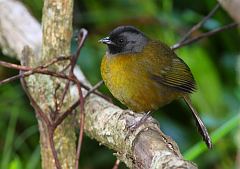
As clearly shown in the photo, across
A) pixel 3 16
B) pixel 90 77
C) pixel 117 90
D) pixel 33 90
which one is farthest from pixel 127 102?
pixel 90 77

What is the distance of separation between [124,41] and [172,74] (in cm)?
34

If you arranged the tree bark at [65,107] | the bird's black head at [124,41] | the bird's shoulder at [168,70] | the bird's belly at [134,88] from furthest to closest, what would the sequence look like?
the bird's black head at [124,41]
the bird's shoulder at [168,70]
the bird's belly at [134,88]
the tree bark at [65,107]

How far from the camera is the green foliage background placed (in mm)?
Result: 4566

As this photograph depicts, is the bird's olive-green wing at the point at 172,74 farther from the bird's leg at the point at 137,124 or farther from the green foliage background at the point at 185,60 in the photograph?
the green foliage background at the point at 185,60

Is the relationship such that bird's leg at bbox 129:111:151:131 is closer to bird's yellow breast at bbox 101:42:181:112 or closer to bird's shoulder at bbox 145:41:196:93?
bird's yellow breast at bbox 101:42:181:112

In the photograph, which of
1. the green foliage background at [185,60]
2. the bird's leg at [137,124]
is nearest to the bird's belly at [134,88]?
the bird's leg at [137,124]

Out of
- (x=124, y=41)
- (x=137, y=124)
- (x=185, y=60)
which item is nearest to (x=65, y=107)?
(x=124, y=41)

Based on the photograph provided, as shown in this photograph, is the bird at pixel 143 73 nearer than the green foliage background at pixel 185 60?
Yes

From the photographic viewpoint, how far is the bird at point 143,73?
3.28 metres

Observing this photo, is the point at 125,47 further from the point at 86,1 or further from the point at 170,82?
the point at 86,1

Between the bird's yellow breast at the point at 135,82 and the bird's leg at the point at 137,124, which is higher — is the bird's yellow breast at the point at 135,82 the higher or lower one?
the higher one

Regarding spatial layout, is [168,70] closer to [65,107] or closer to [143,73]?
[143,73]

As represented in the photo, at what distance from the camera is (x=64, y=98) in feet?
10.9

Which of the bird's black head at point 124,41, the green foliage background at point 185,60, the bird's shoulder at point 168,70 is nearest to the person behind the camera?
the bird's shoulder at point 168,70
